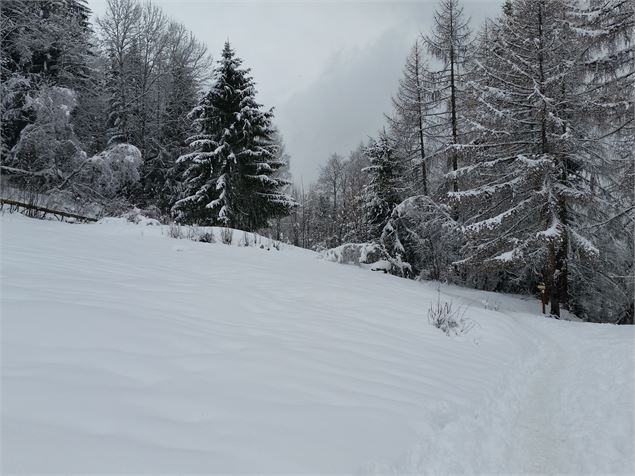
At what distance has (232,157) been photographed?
16062 millimetres

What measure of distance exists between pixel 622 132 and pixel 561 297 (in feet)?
18.5

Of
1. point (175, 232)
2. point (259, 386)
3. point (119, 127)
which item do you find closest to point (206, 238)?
point (175, 232)

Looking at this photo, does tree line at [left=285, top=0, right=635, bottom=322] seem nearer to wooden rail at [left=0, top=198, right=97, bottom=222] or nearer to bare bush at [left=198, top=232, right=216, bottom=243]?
bare bush at [left=198, top=232, right=216, bottom=243]

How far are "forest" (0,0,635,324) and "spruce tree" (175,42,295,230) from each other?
0.31ft

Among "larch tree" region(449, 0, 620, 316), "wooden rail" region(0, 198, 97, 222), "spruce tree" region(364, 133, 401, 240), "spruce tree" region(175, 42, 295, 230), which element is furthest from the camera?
"spruce tree" region(364, 133, 401, 240)

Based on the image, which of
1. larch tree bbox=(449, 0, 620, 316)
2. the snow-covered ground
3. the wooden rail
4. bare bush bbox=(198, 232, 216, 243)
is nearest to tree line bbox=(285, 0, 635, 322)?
larch tree bbox=(449, 0, 620, 316)

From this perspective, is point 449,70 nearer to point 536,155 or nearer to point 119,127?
point 536,155

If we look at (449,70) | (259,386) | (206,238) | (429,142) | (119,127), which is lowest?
(259,386)

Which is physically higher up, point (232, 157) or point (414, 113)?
point (414, 113)

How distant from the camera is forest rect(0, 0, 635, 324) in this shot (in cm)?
1098

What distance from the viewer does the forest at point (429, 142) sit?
1098 cm

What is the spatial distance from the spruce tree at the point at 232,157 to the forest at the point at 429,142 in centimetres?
9

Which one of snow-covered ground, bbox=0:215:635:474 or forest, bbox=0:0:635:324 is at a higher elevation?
forest, bbox=0:0:635:324

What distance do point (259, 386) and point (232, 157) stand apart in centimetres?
1479
